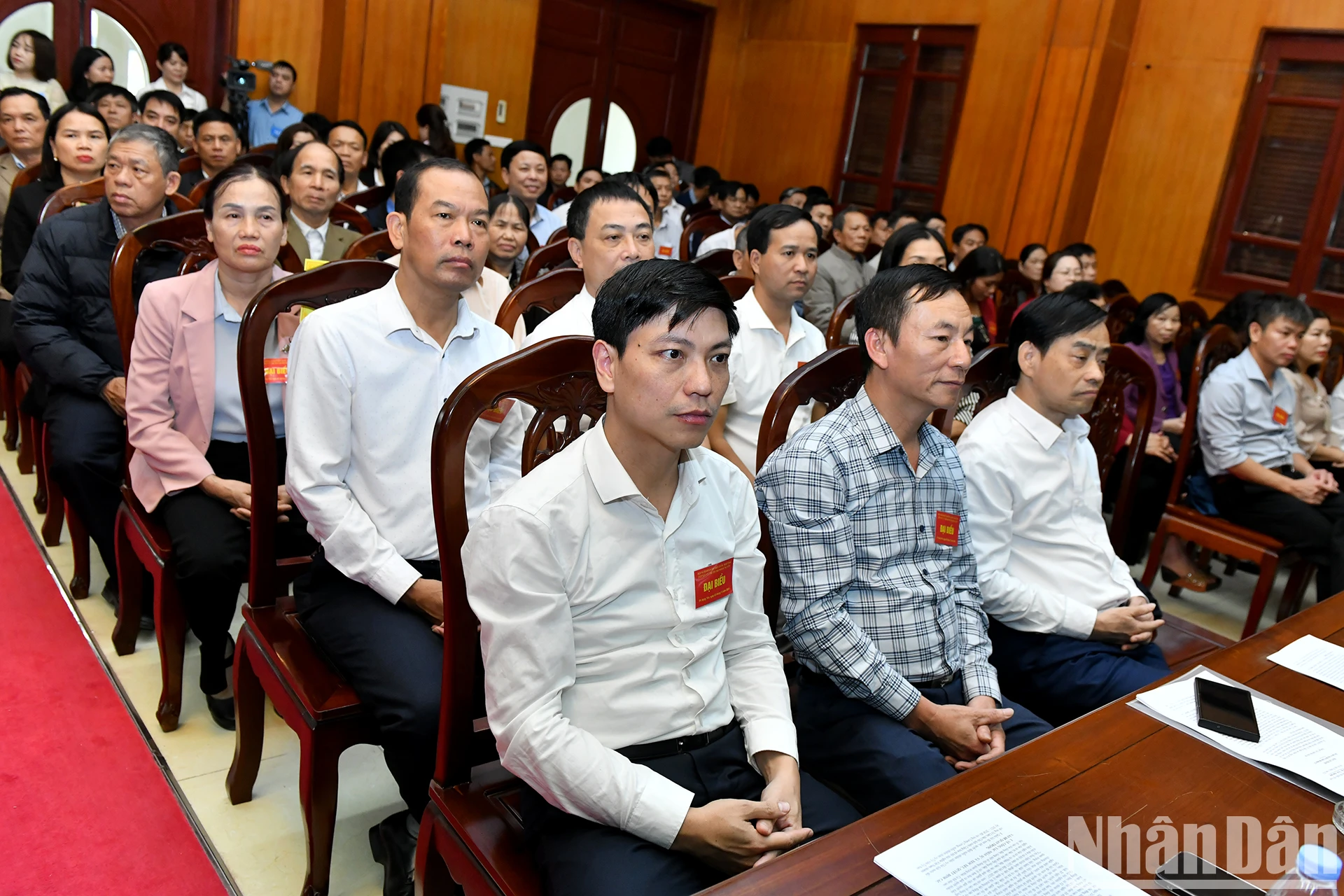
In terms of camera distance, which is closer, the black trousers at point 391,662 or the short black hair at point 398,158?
A: the black trousers at point 391,662

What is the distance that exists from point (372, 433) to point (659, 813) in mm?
864

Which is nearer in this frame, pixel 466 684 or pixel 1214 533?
pixel 466 684

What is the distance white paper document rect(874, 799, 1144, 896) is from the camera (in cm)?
88

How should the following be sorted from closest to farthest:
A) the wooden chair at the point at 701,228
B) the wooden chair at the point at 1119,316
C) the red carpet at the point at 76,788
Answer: the red carpet at the point at 76,788 → the wooden chair at the point at 1119,316 → the wooden chair at the point at 701,228

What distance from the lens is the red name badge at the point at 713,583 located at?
1232 mm

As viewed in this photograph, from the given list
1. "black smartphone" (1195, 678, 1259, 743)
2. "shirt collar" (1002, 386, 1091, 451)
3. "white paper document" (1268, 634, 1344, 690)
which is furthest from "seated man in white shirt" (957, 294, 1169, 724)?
"black smartphone" (1195, 678, 1259, 743)

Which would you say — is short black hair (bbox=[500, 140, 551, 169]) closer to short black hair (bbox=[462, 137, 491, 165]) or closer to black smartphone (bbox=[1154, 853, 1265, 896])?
short black hair (bbox=[462, 137, 491, 165])

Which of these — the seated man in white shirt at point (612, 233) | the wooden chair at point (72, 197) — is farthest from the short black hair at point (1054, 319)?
the wooden chair at point (72, 197)

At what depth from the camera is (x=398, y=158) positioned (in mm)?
4242

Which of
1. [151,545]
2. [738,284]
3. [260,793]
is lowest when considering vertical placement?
[260,793]

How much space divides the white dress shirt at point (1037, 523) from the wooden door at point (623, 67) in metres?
6.56

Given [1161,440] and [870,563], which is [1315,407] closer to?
[1161,440]

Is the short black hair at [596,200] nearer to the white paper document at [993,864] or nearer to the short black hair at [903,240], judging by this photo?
the short black hair at [903,240]

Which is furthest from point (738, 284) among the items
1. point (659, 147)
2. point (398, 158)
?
point (659, 147)
